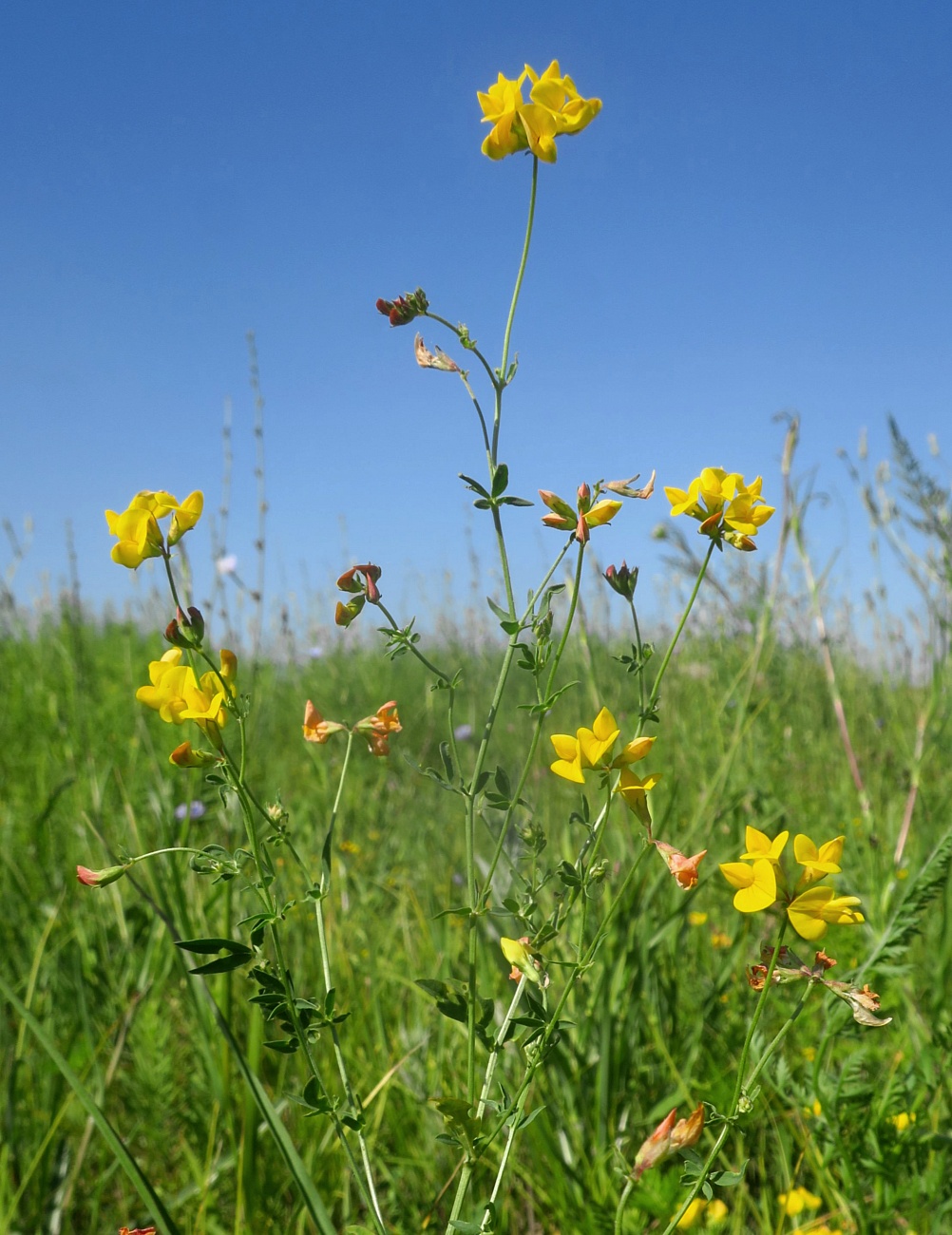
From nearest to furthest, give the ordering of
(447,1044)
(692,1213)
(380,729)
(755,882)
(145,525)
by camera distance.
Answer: (755,882), (145,525), (380,729), (692,1213), (447,1044)

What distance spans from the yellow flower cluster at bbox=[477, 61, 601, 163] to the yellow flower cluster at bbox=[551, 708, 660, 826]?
23.0 inches

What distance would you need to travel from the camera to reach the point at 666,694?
157 inches

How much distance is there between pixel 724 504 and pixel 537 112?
44 centimetres

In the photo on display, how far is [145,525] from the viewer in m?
0.85

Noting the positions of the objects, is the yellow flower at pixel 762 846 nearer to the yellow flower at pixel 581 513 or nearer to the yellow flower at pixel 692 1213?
the yellow flower at pixel 581 513

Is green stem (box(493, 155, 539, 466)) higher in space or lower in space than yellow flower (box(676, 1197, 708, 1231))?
higher

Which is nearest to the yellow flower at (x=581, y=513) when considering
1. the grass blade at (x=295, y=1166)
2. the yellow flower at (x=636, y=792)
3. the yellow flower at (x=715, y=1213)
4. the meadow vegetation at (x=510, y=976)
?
the meadow vegetation at (x=510, y=976)

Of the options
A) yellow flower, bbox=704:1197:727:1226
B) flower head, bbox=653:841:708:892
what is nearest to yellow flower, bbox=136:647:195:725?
flower head, bbox=653:841:708:892

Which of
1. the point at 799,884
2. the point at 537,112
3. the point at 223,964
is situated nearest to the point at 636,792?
the point at 799,884

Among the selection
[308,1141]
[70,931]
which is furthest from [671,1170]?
[70,931]

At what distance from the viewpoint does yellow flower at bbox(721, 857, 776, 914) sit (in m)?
0.71

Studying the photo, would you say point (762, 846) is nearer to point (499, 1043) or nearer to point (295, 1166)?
point (499, 1043)

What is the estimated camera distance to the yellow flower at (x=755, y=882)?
714 millimetres

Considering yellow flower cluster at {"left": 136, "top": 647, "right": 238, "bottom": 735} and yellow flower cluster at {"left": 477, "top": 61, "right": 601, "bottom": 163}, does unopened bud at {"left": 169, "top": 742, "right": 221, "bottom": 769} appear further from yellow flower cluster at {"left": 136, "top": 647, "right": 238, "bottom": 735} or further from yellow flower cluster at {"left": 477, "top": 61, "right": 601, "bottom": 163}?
yellow flower cluster at {"left": 477, "top": 61, "right": 601, "bottom": 163}
